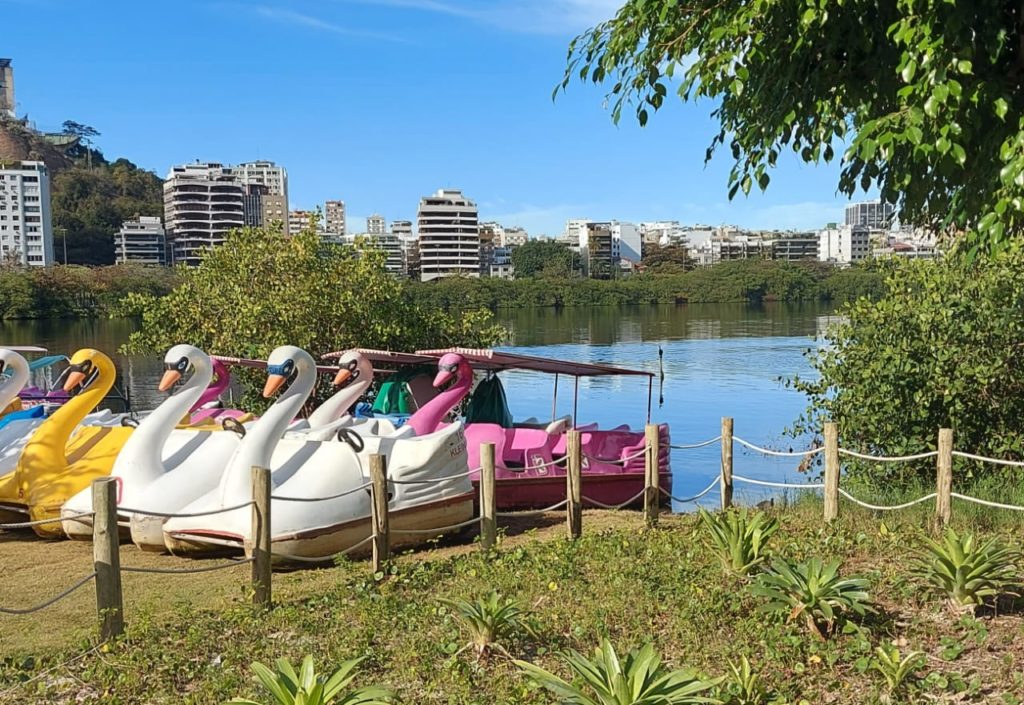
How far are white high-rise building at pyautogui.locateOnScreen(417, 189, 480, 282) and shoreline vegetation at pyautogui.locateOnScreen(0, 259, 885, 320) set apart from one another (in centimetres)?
3361

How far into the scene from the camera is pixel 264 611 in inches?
238

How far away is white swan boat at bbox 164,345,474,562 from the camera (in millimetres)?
7797

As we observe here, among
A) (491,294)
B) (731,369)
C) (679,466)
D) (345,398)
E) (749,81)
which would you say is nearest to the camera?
(749,81)

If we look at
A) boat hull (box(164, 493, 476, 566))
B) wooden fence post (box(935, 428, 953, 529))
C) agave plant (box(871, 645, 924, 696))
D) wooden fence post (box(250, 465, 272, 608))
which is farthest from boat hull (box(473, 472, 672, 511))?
agave plant (box(871, 645, 924, 696))

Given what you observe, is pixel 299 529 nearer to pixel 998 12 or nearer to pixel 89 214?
pixel 998 12

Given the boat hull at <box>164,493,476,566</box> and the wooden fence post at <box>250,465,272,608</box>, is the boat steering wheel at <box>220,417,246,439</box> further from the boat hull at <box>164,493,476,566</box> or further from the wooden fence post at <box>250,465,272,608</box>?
the wooden fence post at <box>250,465,272,608</box>

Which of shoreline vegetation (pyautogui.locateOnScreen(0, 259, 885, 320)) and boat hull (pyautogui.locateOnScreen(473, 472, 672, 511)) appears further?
shoreline vegetation (pyautogui.locateOnScreen(0, 259, 885, 320))

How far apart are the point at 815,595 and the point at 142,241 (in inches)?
4173

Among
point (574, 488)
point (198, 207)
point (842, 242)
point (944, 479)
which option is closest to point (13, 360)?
point (574, 488)

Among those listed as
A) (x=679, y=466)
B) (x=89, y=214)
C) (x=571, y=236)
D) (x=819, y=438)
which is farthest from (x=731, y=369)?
(x=571, y=236)

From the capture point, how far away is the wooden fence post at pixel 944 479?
718 cm

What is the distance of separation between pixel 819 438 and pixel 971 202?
10.5 metres

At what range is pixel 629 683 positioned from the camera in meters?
4.20

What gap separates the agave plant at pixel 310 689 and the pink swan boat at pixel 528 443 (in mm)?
5954
